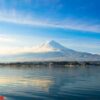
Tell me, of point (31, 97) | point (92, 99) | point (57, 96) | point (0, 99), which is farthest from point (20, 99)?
point (0, 99)

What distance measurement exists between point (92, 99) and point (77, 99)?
1771 millimetres

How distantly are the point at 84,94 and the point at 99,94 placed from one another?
195 cm

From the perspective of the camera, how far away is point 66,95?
134 ft

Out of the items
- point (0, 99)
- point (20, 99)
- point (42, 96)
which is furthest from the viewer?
point (42, 96)

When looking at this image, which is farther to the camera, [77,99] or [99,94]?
[99,94]

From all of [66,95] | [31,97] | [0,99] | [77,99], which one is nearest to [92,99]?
[77,99]

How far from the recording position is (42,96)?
39938 millimetres

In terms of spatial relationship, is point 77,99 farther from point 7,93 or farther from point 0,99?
point 0,99

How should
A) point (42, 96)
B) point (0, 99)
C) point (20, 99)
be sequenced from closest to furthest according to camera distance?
point (0, 99) → point (20, 99) → point (42, 96)

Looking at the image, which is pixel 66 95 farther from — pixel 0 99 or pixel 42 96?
pixel 0 99

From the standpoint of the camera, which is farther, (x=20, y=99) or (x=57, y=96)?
(x=57, y=96)

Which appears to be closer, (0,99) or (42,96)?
(0,99)

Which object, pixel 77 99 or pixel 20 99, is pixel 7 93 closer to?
pixel 20 99

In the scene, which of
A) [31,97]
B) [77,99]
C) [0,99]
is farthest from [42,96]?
[0,99]
